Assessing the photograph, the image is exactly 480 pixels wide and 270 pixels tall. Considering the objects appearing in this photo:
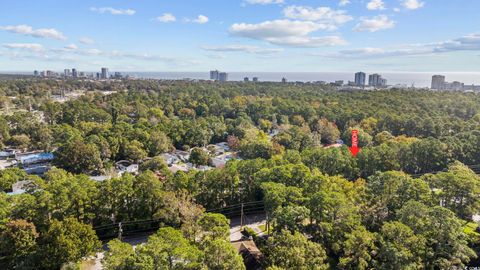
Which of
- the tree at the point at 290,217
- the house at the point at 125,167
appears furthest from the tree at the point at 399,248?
the house at the point at 125,167

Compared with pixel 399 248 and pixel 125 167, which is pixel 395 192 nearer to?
pixel 399 248

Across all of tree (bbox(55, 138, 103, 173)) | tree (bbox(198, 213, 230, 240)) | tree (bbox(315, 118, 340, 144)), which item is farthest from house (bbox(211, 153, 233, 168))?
tree (bbox(198, 213, 230, 240))

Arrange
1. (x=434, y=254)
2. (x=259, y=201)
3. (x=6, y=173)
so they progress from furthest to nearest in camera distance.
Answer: (x=6, y=173) → (x=259, y=201) → (x=434, y=254)

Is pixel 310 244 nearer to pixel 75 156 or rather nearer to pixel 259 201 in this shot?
pixel 259 201

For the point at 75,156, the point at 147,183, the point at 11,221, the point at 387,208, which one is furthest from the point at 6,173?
the point at 387,208

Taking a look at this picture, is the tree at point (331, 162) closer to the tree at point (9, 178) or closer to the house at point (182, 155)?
the house at point (182, 155)

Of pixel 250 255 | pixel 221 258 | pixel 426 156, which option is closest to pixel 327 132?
pixel 426 156

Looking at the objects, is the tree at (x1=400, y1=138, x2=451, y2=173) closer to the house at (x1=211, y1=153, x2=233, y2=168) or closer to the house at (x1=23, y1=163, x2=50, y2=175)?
the house at (x1=211, y1=153, x2=233, y2=168)
